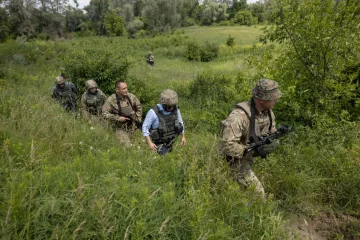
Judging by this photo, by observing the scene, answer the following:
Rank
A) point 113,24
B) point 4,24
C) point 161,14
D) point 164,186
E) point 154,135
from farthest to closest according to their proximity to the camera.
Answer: point 113,24, point 161,14, point 4,24, point 154,135, point 164,186

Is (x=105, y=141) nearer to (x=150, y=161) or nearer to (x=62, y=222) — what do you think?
(x=150, y=161)

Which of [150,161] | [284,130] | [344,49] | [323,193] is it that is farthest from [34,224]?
[344,49]

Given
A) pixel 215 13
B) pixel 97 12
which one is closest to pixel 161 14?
pixel 97 12

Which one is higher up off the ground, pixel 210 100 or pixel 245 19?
pixel 245 19

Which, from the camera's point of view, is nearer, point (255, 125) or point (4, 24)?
point (255, 125)

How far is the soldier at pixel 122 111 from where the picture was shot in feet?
17.5

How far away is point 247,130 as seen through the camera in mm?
3182

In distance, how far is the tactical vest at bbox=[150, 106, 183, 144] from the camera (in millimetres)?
4441

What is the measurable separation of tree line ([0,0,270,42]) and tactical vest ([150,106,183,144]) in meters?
3.28

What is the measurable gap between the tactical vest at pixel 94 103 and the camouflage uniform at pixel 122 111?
32.2 inches

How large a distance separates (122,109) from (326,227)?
3.96 meters

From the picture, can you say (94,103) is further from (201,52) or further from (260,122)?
(201,52)

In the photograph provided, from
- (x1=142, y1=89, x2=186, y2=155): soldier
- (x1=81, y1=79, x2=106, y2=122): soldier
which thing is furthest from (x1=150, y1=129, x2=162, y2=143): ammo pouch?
(x1=81, y1=79, x2=106, y2=122): soldier

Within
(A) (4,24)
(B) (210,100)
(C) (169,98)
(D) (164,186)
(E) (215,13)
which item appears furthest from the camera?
(E) (215,13)
